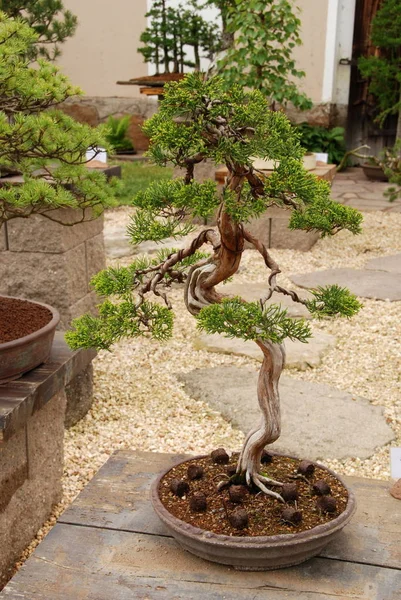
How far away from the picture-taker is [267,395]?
1.55 metres

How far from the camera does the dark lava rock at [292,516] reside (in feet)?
4.68

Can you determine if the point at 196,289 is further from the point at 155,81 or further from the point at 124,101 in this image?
the point at 124,101

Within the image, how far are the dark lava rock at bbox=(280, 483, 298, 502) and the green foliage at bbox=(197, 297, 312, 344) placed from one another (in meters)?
0.37

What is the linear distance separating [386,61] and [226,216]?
25.2ft

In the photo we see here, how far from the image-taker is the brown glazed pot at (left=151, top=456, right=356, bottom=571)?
4.49ft

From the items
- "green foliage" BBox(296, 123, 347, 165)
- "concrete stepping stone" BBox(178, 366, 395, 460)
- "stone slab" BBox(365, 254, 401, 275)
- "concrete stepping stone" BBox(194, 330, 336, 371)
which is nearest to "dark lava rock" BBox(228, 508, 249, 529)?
"concrete stepping stone" BBox(178, 366, 395, 460)

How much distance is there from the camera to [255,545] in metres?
1.36

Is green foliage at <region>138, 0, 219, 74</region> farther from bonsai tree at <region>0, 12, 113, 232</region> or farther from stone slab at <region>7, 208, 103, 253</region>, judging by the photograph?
bonsai tree at <region>0, 12, 113, 232</region>

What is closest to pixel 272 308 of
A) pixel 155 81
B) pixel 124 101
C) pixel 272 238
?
pixel 272 238

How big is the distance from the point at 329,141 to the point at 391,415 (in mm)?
6378

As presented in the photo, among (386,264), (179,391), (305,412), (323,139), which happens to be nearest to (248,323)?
(305,412)

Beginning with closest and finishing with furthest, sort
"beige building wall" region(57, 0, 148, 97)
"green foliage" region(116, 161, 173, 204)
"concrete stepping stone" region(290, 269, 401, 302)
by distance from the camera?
"concrete stepping stone" region(290, 269, 401, 302) → "green foliage" region(116, 161, 173, 204) → "beige building wall" region(57, 0, 148, 97)

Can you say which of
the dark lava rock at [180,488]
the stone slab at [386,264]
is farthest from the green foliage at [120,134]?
the dark lava rock at [180,488]

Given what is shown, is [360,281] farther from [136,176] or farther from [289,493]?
[136,176]
